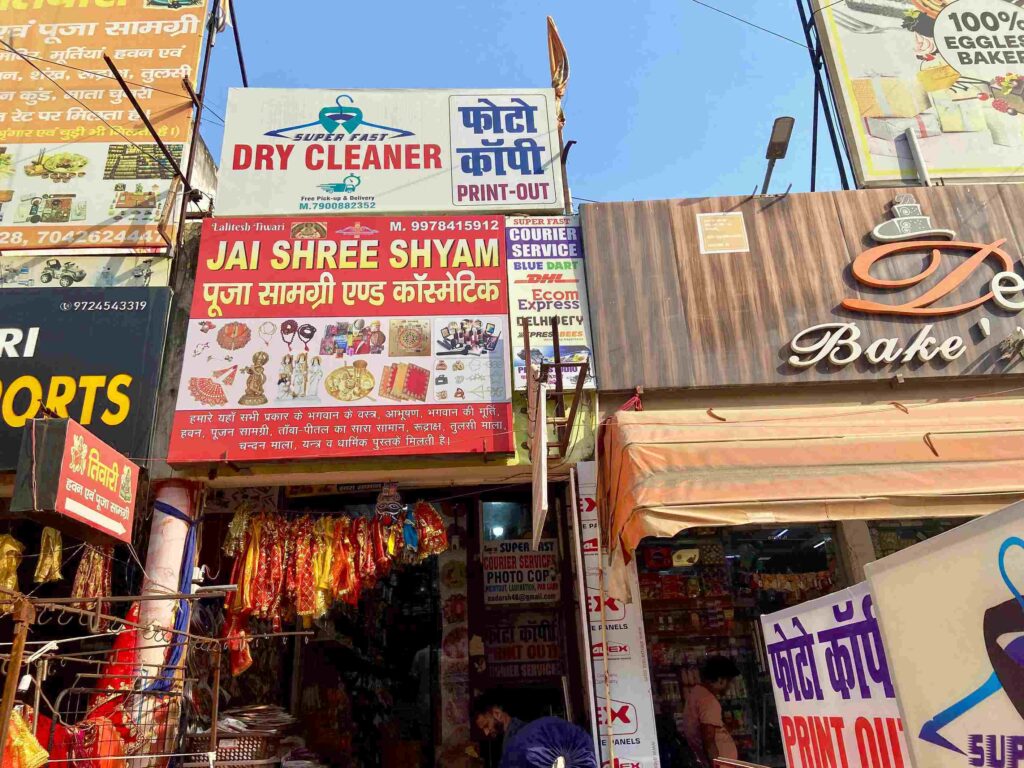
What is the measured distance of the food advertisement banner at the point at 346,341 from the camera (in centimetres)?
718

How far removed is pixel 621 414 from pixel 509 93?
186 inches

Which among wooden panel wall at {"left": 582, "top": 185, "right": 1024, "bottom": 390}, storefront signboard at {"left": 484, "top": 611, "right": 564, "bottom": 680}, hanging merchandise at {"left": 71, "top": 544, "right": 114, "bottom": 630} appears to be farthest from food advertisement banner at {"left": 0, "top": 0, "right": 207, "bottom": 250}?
storefront signboard at {"left": 484, "top": 611, "right": 564, "bottom": 680}

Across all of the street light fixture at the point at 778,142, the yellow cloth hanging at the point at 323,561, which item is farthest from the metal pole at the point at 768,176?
the yellow cloth hanging at the point at 323,561

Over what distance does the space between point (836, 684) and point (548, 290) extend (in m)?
5.69

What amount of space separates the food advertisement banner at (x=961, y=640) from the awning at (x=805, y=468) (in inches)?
138

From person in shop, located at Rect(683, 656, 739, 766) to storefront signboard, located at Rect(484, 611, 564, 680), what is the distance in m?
2.19

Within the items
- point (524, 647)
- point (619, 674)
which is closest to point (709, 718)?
point (619, 674)

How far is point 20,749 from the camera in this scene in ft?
15.8

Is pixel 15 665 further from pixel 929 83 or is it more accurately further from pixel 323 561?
pixel 929 83

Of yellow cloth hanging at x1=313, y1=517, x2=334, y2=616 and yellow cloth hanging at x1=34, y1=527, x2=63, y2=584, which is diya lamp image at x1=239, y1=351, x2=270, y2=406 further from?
yellow cloth hanging at x1=34, y1=527, x2=63, y2=584

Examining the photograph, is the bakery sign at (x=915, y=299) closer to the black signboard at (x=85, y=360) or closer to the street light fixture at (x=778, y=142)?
the street light fixture at (x=778, y=142)

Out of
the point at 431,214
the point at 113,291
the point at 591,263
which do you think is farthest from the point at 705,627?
the point at 113,291

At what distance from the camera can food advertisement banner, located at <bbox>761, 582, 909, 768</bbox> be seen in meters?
2.64

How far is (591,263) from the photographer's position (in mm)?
8188
